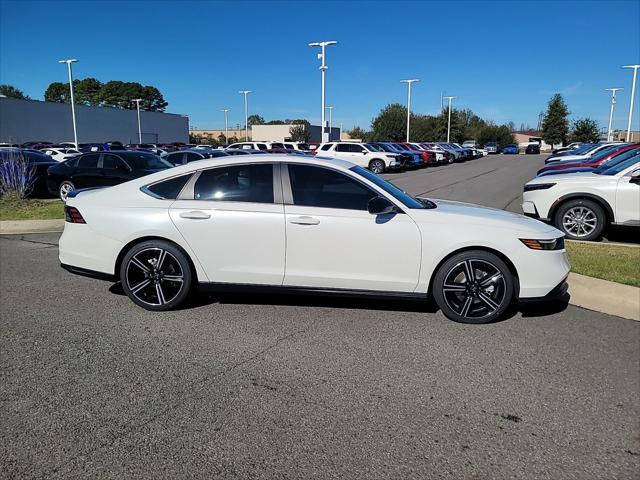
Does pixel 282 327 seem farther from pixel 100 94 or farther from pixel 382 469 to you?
pixel 100 94

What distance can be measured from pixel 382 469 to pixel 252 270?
8.41 feet

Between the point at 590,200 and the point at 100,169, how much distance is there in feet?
38.5

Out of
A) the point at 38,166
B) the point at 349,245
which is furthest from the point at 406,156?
the point at 349,245

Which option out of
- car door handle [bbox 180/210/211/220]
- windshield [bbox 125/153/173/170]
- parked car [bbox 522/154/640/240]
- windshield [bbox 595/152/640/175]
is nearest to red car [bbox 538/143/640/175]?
windshield [bbox 595/152/640/175]

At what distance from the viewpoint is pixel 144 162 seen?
13.4 m

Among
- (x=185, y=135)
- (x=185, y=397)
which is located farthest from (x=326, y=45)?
(x=185, y=135)

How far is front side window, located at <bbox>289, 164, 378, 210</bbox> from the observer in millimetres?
4758

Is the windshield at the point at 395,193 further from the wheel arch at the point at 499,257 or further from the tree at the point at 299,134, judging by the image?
the tree at the point at 299,134

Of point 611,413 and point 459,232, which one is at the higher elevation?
point 459,232

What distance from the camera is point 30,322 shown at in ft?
15.5

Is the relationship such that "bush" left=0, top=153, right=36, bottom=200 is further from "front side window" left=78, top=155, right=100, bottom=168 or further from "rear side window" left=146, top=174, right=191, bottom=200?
"rear side window" left=146, top=174, right=191, bottom=200

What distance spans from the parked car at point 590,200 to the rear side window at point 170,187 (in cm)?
655

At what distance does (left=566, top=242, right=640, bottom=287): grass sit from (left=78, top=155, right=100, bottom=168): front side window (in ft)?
39.0

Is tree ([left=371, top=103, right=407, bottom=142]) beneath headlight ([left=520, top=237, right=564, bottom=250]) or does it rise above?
above
